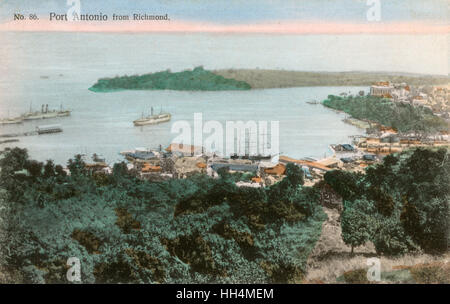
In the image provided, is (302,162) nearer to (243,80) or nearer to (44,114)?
(243,80)

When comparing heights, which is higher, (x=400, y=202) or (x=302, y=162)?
(x=302, y=162)

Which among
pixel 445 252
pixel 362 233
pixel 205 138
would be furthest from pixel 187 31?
pixel 445 252

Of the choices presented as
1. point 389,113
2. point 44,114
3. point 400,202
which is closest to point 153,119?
point 44,114

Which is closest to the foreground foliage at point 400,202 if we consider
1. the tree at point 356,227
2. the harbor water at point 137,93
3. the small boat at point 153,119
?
the tree at point 356,227

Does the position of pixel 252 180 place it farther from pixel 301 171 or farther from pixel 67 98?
pixel 67 98

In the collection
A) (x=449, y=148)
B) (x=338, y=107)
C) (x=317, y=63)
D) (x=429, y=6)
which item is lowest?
(x=449, y=148)

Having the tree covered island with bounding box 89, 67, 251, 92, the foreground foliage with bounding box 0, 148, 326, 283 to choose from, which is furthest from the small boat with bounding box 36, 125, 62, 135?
the tree covered island with bounding box 89, 67, 251, 92
